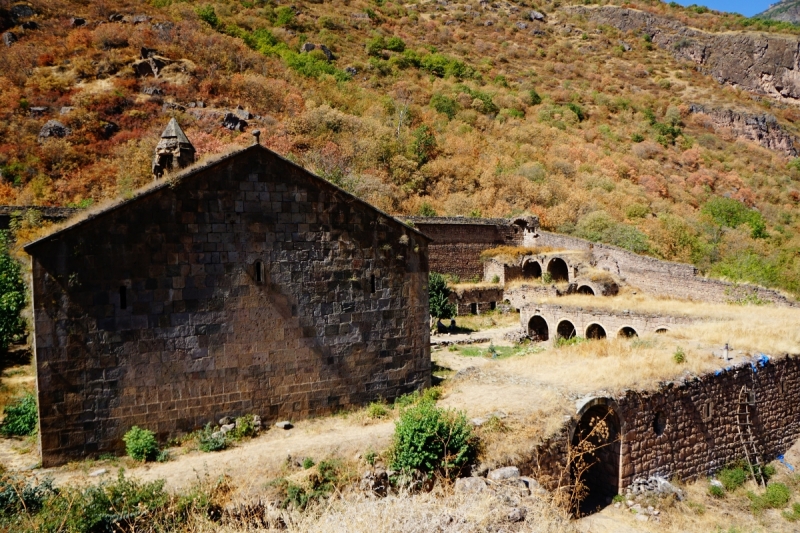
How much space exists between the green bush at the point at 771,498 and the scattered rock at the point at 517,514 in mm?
7926

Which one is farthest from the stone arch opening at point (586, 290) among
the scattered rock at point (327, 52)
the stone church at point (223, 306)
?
the scattered rock at point (327, 52)

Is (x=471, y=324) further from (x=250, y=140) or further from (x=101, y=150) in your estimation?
(x=101, y=150)

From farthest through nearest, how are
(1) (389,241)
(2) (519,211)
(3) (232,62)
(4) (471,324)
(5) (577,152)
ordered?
1. (5) (577,152)
2. (3) (232,62)
3. (2) (519,211)
4. (4) (471,324)
5. (1) (389,241)

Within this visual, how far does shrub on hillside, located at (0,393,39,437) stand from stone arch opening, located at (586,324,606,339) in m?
19.8

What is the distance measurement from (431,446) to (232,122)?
3759 centimetres

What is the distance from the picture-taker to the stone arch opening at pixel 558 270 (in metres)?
31.8

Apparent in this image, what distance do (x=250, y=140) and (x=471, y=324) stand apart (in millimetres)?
21809

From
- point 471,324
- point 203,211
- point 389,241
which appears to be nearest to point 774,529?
point 389,241

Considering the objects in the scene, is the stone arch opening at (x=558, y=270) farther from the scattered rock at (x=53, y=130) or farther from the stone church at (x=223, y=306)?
the scattered rock at (x=53, y=130)

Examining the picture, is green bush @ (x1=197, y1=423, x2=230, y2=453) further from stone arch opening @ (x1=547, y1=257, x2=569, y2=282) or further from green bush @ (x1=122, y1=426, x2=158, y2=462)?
stone arch opening @ (x1=547, y1=257, x2=569, y2=282)

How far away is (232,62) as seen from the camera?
47.9 m

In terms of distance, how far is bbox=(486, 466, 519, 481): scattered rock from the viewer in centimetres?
802

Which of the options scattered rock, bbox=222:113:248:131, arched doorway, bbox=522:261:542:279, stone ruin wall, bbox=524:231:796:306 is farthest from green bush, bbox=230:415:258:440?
scattered rock, bbox=222:113:248:131

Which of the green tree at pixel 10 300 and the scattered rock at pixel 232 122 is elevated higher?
the scattered rock at pixel 232 122
